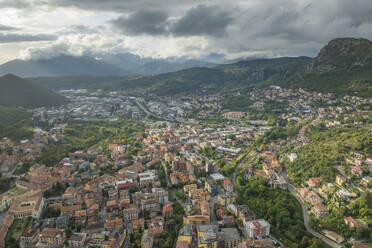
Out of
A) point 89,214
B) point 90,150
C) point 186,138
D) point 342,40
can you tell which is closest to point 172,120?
point 186,138

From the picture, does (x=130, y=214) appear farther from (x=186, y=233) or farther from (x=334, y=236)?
(x=334, y=236)

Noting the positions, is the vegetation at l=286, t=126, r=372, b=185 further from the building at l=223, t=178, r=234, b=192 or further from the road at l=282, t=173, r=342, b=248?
the building at l=223, t=178, r=234, b=192

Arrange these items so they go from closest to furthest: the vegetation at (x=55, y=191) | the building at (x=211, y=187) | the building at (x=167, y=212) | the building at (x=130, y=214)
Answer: the building at (x=130, y=214) < the building at (x=167, y=212) < the vegetation at (x=55, y=191) < the building at (x=211, y=187)

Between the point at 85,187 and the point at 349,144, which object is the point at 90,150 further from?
the point at 349,144

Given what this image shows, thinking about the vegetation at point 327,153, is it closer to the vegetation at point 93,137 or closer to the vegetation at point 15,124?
the vegetation at point 93,137

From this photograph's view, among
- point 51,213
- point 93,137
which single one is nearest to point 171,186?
point 51,213

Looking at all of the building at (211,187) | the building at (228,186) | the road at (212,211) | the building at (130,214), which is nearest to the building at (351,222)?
the building at (228,186)
